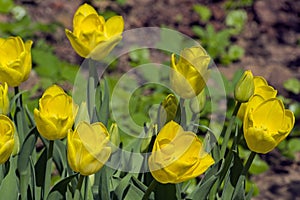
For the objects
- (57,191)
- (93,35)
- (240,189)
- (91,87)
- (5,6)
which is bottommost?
(5,6)

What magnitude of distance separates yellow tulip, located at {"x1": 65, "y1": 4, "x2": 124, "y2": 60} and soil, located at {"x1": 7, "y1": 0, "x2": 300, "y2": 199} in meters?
1.50

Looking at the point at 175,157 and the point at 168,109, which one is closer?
the point at 175,157

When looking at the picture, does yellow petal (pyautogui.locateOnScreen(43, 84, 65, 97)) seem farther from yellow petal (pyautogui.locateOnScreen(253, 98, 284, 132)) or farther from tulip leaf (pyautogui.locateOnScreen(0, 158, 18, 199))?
yellow petal (pyautogui.locateOnScreen(253, 98, 284, 132))

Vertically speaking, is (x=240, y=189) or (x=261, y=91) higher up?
(x=261, y=91)

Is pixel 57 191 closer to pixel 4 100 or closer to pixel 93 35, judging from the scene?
pixel 4 100

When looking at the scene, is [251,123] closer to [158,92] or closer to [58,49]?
[158,92]

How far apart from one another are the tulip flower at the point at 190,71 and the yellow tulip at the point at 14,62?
11.2 inches

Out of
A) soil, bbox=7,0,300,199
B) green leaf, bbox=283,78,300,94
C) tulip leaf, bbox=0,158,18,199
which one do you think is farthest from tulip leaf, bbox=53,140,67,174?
green leaf, bbox=283,78,300,94

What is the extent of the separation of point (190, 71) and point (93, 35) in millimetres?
201

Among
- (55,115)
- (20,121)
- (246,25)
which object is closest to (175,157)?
(55,115)

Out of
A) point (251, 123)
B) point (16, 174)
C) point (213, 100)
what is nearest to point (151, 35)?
point (213, 100)

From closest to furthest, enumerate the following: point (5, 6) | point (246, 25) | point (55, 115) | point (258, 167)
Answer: point (55, 115), point (258, 167), point (5, 6), point (246, 25)

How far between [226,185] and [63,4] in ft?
6.50

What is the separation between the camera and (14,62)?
123cm
